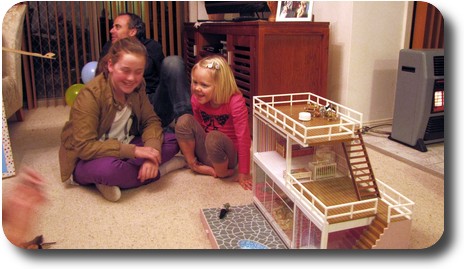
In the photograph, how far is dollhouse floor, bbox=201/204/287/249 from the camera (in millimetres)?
1055

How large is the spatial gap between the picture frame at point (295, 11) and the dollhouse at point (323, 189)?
3.05 feet

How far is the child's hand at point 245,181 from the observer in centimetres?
146

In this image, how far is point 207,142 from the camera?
1.51 m

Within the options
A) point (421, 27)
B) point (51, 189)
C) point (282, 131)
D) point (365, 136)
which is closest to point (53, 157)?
point (51, 189)

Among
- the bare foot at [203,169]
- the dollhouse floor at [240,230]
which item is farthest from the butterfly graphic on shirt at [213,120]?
the dollhouse floor at [240,230]

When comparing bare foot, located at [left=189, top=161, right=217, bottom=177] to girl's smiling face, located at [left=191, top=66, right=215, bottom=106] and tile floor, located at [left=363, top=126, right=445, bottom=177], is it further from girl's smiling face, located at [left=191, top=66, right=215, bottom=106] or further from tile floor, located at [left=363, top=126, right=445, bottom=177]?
tile floor, located at [left=363, top=126, right=445, bottom=177]

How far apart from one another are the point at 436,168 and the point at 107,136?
1287 millimetres

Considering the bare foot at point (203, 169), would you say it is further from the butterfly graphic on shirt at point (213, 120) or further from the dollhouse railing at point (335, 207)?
the dollhouse railing at point (335, 207)

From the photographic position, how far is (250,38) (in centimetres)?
194

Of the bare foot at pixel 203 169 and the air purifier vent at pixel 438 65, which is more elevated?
the air purifier vent at pixel 438 65

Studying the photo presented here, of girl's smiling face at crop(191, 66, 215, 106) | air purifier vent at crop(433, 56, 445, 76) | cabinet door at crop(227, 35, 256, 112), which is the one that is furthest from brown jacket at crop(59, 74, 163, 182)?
air purifier vent at crop(433, 56, 445, 76)

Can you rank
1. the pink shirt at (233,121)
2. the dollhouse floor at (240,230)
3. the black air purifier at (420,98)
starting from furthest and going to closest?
the black air purifier at (420,98) < the pink shirt at (233,121) < the dollhouse floor at (240,230)

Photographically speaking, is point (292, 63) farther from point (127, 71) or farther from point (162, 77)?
point (127, 71)

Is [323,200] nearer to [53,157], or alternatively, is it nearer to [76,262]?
[76,262]
